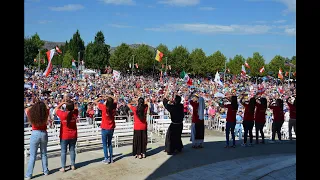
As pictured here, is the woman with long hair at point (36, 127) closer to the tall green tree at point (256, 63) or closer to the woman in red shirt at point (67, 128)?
the woman in red shirt at point (67, 128)

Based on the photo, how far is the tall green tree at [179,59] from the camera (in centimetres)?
8006

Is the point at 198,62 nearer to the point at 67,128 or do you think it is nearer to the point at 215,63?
the point at 215,63

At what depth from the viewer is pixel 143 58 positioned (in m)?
79.4

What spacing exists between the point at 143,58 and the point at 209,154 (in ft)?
226

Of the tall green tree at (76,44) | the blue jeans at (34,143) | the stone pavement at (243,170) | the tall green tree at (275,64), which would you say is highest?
the tall green tree at (76,44)

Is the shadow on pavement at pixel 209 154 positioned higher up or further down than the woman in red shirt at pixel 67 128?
further down

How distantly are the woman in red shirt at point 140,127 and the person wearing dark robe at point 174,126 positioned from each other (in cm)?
77

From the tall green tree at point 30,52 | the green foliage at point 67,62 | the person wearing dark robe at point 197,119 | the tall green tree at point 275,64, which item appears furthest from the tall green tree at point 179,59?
the person wearing dark robe at point 197,119

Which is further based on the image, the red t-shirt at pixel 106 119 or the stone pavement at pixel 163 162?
the red t-shirt at pixel 106 119

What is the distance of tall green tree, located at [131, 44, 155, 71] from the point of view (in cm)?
7944

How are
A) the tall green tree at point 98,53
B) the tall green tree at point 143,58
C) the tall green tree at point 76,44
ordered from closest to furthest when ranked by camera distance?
the tall green tree at point 98,53
the tall green tree at point 143,58
the tall green tree at point 76,44
